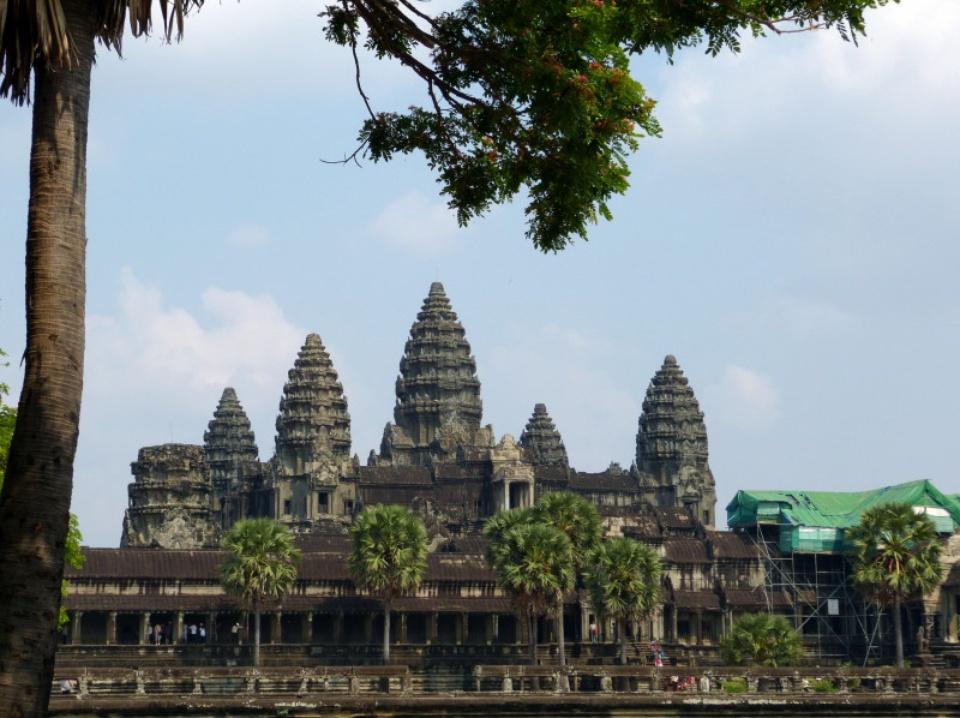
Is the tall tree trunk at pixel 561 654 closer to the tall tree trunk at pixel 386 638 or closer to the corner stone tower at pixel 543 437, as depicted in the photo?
the tall tree trunk at pixel 386 638

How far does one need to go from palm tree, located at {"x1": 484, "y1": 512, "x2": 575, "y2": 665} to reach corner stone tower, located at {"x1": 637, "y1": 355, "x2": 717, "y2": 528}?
269ft

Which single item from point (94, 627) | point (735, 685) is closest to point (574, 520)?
point (735, 685)

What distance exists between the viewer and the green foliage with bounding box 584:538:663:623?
8725 cm

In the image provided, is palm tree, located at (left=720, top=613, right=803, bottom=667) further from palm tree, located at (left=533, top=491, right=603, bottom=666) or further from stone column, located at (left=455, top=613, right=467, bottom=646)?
stone column, located at (left=455, top=613, right=467, bottom=646)

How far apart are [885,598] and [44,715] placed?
83534 mm

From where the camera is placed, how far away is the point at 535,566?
87500mm

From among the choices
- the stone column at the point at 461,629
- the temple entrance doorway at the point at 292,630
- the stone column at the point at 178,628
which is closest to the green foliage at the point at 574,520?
the stone column at the point at 461,629

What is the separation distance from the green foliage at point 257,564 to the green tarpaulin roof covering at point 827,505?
38.1 m

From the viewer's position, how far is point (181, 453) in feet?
429

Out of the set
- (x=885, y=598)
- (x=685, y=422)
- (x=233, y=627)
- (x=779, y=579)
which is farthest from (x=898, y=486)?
(x=685, y=422)

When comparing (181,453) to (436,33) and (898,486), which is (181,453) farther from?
(436,33)

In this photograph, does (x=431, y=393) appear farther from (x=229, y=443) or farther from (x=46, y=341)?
(x=46, y=341)

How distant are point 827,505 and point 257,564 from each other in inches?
1761

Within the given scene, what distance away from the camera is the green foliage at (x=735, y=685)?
69.8m
